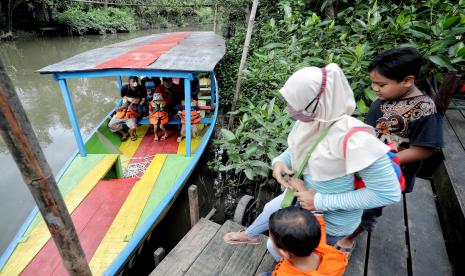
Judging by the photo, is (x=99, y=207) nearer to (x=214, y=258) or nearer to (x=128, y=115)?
(x=214, y=258)

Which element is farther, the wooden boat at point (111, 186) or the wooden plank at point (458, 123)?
the wooden plank at point (458, 123)

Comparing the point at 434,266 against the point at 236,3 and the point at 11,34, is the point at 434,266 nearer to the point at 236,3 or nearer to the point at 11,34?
the point at 236,3

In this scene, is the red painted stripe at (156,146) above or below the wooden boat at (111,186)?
below

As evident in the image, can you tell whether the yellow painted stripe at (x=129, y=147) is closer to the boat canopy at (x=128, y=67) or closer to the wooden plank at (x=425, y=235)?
the boat canopy at (x=128, y=67)

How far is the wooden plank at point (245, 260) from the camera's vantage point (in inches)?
72.9

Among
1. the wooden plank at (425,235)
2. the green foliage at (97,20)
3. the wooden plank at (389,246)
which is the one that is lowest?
the green foliage at (97,20)

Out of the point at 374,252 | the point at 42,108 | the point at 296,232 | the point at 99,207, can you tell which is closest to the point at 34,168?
the point at 296,232

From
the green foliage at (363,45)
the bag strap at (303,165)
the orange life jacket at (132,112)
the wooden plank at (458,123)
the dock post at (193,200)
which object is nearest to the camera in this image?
the bag strap at (303,165)

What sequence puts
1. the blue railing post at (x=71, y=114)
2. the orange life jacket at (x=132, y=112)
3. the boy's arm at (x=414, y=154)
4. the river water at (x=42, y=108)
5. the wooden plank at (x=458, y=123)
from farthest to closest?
the orange life jacket at (x=132, y=112), the river water at (x=42, y=108), the blue railing post at (x=71, y=114), the wooden plank at (x=458, y=123), the boy's arm at (x=414, y=154)

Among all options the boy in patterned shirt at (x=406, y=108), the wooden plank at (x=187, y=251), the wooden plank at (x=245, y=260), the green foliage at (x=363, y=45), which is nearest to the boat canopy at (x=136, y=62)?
the green foliage at (x=363, y=45)

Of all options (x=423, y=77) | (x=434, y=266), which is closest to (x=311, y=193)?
(x=434, y=266)

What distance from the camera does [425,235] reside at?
1.97 m

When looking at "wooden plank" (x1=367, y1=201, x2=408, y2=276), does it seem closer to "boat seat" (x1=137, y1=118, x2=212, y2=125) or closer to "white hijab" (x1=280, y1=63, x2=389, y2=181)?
"white hijab" (x1=280, y1=63, x2=389, y2=181)

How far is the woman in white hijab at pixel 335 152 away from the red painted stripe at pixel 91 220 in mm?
2290
